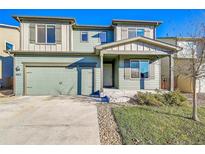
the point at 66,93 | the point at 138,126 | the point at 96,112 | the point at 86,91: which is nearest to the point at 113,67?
the point at 86,91

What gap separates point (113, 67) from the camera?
15594 mm

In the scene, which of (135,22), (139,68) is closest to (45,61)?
(139,68)

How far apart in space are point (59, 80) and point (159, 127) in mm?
9071

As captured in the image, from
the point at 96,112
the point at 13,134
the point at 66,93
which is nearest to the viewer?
the point at 13,134

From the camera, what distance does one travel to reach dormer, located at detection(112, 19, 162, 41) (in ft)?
47.5

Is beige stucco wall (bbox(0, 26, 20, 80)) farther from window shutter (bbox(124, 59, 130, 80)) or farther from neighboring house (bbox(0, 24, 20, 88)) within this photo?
window shutter (bbox(124, 59, 130, 80))

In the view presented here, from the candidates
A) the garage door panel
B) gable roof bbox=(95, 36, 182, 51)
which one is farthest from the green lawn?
the garage door panel

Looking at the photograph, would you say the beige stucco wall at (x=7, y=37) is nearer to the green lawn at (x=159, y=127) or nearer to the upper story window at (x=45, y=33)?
A: the upper story window at (x=45, y=33)

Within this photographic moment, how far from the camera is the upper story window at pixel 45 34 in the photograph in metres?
13.4

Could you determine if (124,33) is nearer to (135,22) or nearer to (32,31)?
(135,22)

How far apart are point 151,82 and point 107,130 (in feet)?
30.1

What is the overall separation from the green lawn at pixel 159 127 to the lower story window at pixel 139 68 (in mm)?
6056

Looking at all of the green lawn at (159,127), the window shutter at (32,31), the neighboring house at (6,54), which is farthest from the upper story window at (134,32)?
the neighboring house at (6,54)
